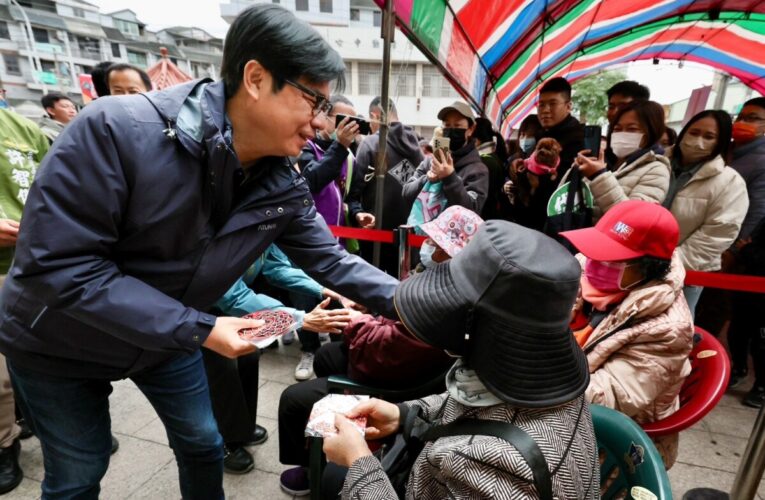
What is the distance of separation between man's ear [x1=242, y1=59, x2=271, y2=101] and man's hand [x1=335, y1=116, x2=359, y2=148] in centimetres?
195

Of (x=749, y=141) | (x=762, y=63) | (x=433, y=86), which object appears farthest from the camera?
(x=433, y=86)

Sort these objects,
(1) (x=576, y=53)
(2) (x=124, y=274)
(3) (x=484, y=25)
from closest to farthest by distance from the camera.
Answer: (2) (x=124, y=274) → (3) (x=484, y=25) → (1) (x=576, y=53)

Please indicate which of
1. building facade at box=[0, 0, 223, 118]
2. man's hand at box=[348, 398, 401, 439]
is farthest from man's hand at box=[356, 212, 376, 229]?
building facade at box=[0, 0, 223, 118]

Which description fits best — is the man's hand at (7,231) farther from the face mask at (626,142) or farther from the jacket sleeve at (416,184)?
the face mask at (626,142)

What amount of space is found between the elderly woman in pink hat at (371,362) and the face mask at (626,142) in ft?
4.61

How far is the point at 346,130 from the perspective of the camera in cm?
316

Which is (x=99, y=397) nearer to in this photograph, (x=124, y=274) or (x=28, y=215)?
(x=124, y=274)

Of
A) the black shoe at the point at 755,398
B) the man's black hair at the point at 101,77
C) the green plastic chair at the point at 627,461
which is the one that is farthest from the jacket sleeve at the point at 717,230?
the man's black hair at the point at 101,77

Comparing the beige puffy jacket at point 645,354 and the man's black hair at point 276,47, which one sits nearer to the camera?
the man's black hair at point 276,47

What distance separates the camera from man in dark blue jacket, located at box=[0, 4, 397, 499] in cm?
105

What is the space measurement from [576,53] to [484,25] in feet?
15.4

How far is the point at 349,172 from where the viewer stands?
3852 mm

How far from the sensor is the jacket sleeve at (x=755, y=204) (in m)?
3.41

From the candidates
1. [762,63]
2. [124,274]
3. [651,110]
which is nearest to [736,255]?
[651,110]
